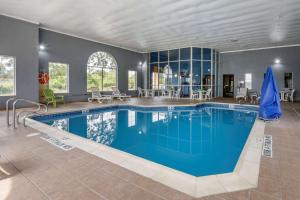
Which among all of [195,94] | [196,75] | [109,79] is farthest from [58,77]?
[196,75]

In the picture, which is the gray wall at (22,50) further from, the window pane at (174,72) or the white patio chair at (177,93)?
the window pane at (174,72)

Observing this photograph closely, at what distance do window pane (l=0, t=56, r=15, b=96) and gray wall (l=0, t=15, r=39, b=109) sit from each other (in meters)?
0.18

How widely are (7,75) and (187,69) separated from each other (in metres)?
10.3

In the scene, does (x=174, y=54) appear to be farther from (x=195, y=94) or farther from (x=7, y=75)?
(x=7, y=75)

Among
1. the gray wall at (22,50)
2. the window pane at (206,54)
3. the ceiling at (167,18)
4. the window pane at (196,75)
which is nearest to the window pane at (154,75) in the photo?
the window pane at (196,75)

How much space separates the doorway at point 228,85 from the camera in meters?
14.9

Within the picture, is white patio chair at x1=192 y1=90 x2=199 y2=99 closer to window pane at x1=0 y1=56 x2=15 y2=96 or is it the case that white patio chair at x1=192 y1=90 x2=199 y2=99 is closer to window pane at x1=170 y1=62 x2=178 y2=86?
window pane at x1=170 y1=62 x2=178 y2=86

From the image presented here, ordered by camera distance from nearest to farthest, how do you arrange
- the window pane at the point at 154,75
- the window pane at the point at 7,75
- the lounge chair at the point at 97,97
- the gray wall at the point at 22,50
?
the gray wall at the point at 22,50 → the window pane at the point at 7,75 → the lounge chair at the point at 97,97 → the window pane at the point at 154,75

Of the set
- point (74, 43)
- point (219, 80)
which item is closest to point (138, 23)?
point (74, 43)

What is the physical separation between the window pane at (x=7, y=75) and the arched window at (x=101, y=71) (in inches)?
161

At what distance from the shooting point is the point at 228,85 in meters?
15.2

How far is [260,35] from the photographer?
9.70 metres

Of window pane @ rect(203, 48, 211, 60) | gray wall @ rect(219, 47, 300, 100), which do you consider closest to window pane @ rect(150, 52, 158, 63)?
window pane @ rect(203, 48, 211, 60)

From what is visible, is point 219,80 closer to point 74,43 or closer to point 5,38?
point 74,43
